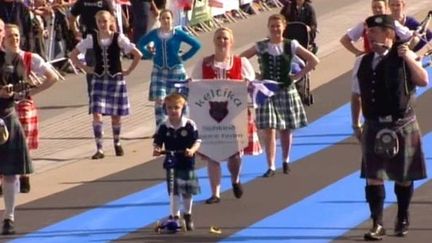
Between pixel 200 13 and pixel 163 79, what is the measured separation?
1092cm

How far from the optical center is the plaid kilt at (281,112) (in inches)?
635

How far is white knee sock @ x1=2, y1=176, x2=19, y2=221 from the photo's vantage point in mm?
13695

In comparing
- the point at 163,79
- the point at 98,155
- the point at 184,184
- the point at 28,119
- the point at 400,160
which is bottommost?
the point at 98,155

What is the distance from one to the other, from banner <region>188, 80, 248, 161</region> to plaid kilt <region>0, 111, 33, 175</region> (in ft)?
5.61

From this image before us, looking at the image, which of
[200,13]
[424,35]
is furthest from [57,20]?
[424,35]

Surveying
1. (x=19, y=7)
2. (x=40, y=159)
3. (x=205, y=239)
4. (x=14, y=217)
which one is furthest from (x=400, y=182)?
(x=19, y=7)

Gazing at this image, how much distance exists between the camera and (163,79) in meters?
17.9

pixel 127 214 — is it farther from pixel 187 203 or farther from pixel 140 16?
pixel 140 16

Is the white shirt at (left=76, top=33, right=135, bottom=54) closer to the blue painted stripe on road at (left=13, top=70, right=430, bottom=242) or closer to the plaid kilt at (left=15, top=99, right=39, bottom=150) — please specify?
the blue painted stripe on road at (left=13, top=70, right=430, bottom=242)

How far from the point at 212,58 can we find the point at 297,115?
1.77 m

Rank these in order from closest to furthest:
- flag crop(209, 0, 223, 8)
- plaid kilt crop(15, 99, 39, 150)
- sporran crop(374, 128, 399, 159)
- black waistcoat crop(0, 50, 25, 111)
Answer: sporran crop(374, 128, 399, 159), black waistcoat crop(0, 50, 25, 111), plaid kilt crop(15, 99, 39, 150), flag crop(209, 0, 223, 8)

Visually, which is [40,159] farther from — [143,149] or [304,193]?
[304,193]

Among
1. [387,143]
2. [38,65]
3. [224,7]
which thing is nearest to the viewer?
[387,143]

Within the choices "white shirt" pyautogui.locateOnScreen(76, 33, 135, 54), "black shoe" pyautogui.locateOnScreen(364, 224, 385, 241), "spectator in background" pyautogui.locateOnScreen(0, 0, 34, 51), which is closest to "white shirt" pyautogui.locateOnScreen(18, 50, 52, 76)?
"white shirt" pyautogui.locateOnScreen(76, 33, 135, 54)
